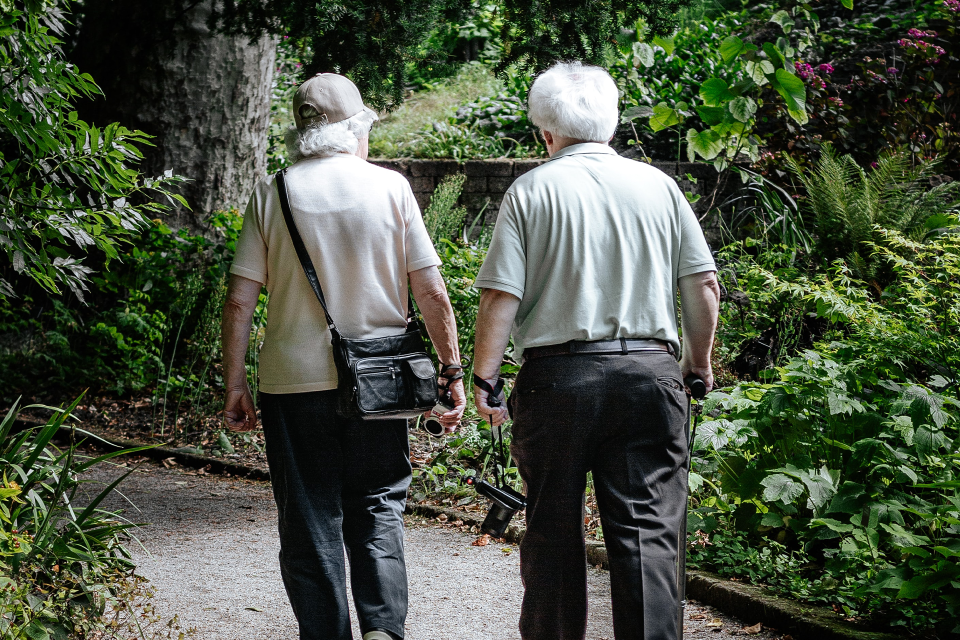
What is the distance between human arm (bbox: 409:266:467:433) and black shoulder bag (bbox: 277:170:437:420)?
0.51 feet

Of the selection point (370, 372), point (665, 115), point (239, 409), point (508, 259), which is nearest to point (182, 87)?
point (665, 115)

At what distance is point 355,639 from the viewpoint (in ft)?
10.4

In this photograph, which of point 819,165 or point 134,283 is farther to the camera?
point 819,165

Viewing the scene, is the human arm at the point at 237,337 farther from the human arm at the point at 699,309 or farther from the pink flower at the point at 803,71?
the pink flower at the point at 803,71

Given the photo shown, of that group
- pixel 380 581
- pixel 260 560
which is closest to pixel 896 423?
pixel 380 581

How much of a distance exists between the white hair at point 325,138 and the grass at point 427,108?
657 cm

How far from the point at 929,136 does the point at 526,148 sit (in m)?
3.63

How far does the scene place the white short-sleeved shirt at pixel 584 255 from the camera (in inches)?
96.9

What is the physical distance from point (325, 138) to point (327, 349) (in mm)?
617

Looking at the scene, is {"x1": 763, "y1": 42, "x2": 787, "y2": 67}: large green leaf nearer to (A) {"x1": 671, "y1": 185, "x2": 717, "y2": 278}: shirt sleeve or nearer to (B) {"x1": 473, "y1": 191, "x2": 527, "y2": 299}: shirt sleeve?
(A) {"x1": 671, "y1": 185, "x2": 717, "y2": 278}: shirt sleeve

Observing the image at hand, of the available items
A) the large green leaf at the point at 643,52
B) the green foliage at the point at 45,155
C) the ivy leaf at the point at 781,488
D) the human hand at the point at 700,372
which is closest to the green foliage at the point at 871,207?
the large green leaf at the point at 643,52

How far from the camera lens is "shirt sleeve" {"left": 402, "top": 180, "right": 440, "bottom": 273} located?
9.06ft

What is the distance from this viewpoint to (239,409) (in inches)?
109

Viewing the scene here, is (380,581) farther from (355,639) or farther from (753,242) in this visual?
(753,242)
